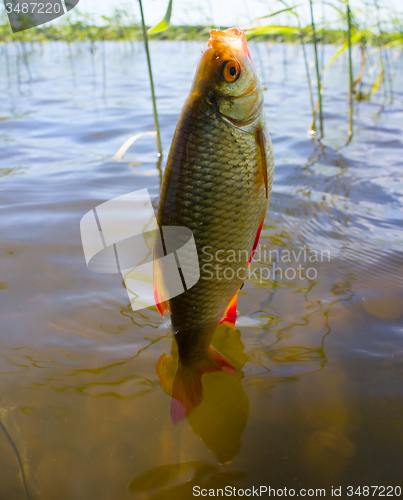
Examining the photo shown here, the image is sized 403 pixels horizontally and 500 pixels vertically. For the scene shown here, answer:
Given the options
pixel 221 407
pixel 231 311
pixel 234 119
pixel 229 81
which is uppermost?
pixel 229 81

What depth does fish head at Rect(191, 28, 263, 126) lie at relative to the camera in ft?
4.08

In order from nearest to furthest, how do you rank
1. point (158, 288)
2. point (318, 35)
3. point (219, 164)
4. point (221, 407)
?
point (219, 164)
point (158, 288)
point (221, 407)
point (318, 35)

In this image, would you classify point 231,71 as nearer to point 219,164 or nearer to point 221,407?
point 219,164

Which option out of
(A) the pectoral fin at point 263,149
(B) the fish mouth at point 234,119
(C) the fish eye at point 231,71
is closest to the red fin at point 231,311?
(A) the pectoral fin at point 263,149

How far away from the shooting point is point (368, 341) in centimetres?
174

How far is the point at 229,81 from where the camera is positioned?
Answer: 1.26 meters

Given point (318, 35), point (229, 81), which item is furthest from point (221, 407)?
point (318, 35)

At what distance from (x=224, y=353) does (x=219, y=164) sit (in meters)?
0.88

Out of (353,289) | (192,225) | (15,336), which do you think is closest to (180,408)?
(192,225)

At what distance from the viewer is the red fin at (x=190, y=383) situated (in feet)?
4.50

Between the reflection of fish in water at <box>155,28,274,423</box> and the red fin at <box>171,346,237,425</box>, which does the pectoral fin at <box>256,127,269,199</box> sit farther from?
the red fin at <box>171,346,237,425</box>

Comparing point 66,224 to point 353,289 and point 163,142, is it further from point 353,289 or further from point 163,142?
point 163,142

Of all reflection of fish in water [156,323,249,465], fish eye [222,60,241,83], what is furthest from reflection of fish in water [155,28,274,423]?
reflection of fish in water [156,323,249,465]

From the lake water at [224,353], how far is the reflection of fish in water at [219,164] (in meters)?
0.22
